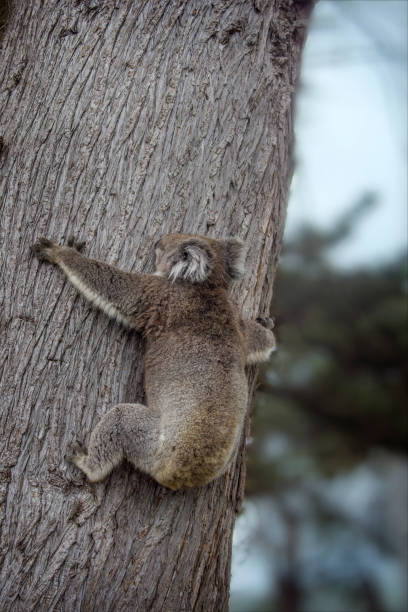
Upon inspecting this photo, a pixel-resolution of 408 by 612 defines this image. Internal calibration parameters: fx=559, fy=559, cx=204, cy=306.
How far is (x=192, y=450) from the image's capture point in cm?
264

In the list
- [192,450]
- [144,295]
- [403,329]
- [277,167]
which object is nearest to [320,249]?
[403,329]

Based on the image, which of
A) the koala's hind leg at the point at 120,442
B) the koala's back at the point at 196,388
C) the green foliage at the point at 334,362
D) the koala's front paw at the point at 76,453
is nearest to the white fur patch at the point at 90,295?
the koala's back at the point at 196,388

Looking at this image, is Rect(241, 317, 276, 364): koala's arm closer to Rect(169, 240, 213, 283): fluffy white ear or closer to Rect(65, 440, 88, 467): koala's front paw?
Rect(169, 240, 213, 283): fluffy white ear

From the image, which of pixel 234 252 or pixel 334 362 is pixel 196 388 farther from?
pixel 334 362

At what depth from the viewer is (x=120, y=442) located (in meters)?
2.65

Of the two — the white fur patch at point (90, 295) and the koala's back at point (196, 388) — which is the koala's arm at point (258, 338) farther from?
the white fur patch at point (90, 295)

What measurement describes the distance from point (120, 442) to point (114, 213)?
1.17m

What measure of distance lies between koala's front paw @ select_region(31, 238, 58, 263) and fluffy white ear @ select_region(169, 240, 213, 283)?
2.18 feet

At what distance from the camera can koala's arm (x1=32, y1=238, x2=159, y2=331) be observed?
2.76m

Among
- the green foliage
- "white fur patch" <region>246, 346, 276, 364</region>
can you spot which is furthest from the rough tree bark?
the green foliage

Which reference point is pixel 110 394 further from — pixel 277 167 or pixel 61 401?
pixel 277 167

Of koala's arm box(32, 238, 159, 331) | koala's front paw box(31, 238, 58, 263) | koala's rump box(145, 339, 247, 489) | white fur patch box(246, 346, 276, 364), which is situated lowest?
koala's rump box(145, 339, 247, 489)

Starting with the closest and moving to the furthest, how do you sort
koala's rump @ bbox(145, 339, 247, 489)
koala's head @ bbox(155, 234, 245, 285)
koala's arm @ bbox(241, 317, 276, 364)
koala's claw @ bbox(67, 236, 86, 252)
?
koala's rump @ bbox(145, 339, 247, 489), koala's claw @ bbox(67, 236, 86, 252), koala's head @ bbox(155, 234, 245, 285), koala's arm @ bbox(241, 317, 276, 364)

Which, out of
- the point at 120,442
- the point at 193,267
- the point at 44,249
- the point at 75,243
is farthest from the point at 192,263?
the point at 120,442
